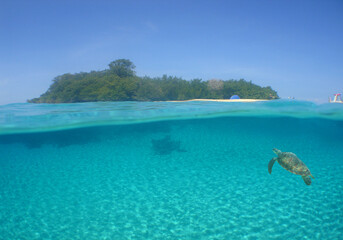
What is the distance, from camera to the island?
45.4ft

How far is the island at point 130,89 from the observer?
13.8 metres

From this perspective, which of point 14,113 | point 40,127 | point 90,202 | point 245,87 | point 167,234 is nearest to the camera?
point 167,234

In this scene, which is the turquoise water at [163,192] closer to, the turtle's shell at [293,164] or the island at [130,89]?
the island at [130,89]

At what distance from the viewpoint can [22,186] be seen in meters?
9.07

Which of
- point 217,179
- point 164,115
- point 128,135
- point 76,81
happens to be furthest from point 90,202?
point 128,135

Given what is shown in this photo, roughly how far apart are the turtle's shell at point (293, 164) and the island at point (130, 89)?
10.1 meters

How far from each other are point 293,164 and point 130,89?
437 inches

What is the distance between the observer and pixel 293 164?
19.2 ft

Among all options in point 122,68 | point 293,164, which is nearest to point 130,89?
point 122,68

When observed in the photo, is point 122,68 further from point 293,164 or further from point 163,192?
point 293,164

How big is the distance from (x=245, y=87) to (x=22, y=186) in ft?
56.1

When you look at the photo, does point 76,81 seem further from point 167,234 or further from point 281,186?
point 281,186

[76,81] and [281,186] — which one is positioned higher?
[76,81]

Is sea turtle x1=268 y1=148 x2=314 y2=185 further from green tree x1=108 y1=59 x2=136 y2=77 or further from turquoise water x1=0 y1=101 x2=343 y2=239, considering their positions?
green tree x1=108 y1=59 x2=136 y2=77
